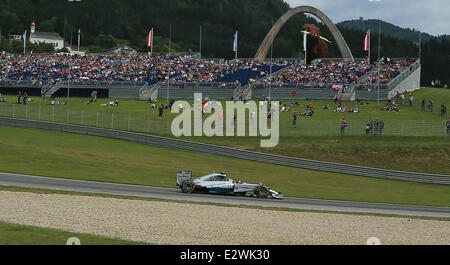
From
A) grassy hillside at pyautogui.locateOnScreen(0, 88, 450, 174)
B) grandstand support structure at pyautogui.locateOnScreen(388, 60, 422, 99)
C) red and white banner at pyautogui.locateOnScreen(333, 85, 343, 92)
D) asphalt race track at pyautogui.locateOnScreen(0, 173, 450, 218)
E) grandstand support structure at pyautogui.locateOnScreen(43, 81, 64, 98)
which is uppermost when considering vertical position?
grandstand support structure at pyautogui.locateOnScreen(388, 60, 422, 99)

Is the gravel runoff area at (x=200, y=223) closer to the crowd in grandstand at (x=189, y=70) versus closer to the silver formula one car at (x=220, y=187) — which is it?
the silver formula one car at (x=220, y=187)

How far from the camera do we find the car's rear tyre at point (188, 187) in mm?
29047

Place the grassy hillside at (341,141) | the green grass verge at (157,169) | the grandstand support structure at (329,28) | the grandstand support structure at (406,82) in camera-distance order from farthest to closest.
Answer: the grandstand support structure at (329,28) → the grandstand support structure at (406,82) → the grassy hillside at (341,141) → the green grass verge at (157,169)

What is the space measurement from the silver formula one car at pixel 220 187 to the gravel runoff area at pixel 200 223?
508cm

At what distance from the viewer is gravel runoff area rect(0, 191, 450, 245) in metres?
17.5

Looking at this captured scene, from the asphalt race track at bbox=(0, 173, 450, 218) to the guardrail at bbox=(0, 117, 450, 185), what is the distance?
12.0 meters

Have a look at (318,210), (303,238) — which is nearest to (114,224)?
(303,238)

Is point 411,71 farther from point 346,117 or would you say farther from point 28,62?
point 28,62

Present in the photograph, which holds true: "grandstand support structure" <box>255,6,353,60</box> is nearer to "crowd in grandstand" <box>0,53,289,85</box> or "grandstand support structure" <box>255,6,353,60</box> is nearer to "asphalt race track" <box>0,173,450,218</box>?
"crowd in grandstand" <box>0,53,289,85</box>

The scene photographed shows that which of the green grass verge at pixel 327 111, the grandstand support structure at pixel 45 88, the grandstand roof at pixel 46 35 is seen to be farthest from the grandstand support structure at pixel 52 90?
the grandstand roof at pixel 46 35

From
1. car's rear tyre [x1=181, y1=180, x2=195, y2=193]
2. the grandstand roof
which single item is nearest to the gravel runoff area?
car's rear tyre [x1=181, y1=180, x2=195, y2=193]

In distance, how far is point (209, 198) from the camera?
90.7 feet

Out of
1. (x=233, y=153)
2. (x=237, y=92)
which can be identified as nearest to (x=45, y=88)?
(x=237, y=92)

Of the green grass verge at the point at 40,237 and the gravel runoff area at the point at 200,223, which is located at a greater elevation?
the green grass verge at the point at 40,237
